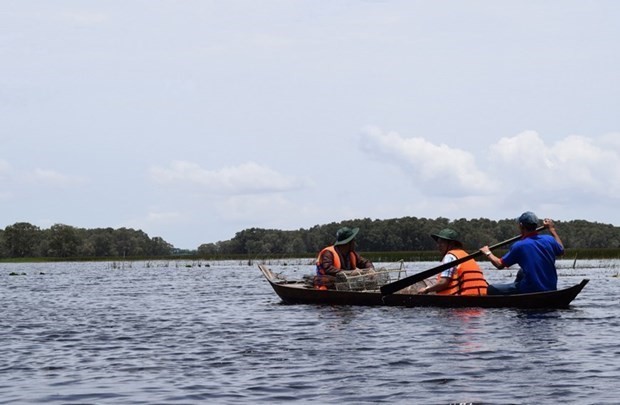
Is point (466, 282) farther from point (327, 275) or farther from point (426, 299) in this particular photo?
point (327, 275)

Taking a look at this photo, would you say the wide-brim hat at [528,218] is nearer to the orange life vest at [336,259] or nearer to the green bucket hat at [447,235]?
the green bucket hat at [447,235]

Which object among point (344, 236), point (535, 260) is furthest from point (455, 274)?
point (344, 236)

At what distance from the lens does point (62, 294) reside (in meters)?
32.0

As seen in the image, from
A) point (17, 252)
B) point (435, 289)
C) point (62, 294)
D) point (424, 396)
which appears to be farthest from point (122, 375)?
point (17, 252)

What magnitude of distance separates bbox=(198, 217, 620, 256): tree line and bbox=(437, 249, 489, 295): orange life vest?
110254mm

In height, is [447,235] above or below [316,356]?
above

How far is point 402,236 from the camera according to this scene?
14050cm

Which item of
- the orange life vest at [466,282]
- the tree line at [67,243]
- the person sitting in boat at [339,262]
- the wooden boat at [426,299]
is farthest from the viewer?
the tree line at [67,243]

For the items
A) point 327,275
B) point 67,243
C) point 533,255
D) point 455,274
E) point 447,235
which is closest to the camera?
point 533,255

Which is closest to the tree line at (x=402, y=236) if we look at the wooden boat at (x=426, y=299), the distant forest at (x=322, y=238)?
the distant forest at (x=322, y=238)

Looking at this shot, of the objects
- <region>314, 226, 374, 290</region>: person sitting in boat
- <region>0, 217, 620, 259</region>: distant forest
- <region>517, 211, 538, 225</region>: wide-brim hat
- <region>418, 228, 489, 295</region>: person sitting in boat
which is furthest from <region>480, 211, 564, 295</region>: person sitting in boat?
<region>0, 217, 620, 259</region>: distant forest

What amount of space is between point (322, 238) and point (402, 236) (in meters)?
12.7

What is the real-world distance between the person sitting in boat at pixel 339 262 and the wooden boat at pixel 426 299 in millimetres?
285

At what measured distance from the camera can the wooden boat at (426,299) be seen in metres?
18.8
